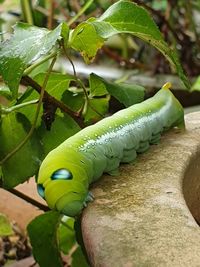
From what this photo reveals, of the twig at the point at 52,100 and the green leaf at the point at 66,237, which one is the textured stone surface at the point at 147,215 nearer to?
the twig at the point at 52,100

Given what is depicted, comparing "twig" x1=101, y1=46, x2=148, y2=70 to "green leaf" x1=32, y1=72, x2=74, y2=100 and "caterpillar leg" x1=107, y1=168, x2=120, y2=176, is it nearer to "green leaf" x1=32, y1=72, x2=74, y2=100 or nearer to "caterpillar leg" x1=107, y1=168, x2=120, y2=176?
"green leaf" x1=32, y1=72, x2=74, y2=100

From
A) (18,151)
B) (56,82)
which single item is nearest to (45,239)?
(18,151)

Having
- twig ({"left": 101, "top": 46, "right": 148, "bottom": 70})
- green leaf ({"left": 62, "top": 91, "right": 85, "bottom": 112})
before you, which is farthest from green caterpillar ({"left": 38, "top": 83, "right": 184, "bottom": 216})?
twig ({"left": 101, "top": 46, "right": 148, "bottom": 70})

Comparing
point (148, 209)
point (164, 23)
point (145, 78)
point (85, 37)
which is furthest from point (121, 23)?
point (145, 78)

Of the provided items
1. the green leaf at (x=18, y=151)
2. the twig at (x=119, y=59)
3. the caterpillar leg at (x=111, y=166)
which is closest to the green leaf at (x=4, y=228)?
the green leaf at (x=18, y=151)

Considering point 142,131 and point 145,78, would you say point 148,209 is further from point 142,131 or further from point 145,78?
point 145,78

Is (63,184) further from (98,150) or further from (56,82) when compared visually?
(56,82)
